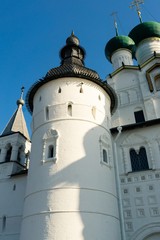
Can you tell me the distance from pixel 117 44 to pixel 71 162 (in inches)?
449

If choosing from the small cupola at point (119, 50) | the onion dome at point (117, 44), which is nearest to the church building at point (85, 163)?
the small cupola at point (119, 50)

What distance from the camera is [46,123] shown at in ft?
31.4

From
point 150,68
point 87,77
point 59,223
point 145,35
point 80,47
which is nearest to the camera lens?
point 59,223

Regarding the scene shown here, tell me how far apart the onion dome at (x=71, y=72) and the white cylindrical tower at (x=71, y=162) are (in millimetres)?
43

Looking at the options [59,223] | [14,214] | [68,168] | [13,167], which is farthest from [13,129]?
[59,223]

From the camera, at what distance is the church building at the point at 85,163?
7617 mm

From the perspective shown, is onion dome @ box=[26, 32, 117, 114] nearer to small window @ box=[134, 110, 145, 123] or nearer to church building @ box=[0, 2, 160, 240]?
church building @ box=[0, 2, 160, 240]

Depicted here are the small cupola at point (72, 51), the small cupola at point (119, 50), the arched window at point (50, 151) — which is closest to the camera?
the arched window at point (50, 151)

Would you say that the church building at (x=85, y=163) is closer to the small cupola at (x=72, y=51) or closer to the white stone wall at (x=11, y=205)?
the white stone wall at (x=11, y=205)

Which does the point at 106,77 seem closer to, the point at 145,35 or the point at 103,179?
the point at 145,35

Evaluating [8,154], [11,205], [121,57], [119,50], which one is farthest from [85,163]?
[119,50]

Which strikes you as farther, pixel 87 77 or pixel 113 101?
pixel 113 101

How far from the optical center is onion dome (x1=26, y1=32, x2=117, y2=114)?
10.4 meters

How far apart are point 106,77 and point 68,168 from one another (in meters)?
7.63
